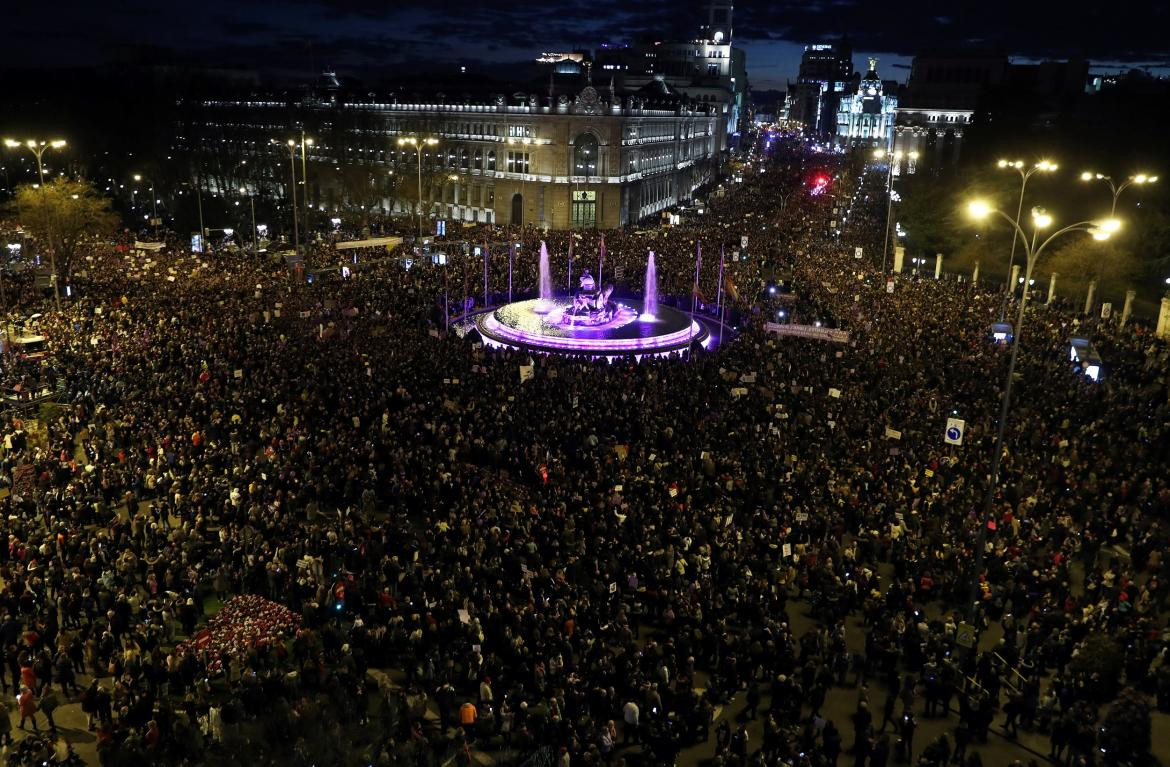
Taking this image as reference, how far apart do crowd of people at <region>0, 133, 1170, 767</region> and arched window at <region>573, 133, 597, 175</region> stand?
5327cm

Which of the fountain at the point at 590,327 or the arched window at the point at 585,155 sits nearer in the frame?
the fountain at the point at 590,327

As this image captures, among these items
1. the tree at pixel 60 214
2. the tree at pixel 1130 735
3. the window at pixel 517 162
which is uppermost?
the window at pixel 517 162

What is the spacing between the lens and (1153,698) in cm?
1451

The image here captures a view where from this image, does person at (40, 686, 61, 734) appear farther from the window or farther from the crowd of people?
the window

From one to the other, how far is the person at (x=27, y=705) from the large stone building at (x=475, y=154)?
6226 cm

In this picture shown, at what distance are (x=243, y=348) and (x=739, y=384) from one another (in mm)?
16386

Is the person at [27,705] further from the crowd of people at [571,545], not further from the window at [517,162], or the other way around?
the window at [517,162]

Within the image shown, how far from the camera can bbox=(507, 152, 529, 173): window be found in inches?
3189

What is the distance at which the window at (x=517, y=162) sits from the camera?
8100 centimetres

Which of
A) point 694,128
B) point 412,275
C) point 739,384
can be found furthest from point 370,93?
point 739,384

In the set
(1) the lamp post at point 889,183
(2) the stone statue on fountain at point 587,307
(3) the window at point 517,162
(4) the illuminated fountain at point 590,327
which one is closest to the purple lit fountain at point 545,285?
(4) the illuminated fountain at point 590,327

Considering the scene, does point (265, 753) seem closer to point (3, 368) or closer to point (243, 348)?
point (243, 348)

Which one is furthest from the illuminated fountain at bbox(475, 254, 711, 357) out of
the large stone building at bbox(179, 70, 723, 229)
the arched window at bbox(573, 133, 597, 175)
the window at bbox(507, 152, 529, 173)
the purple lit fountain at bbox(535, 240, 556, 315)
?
the window at bbox(507, 152, 529, 173)

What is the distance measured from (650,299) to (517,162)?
43.8 metres
